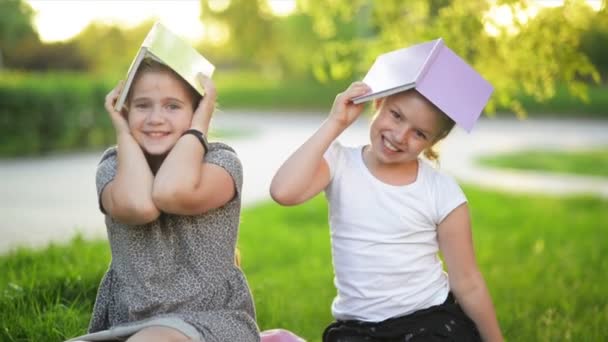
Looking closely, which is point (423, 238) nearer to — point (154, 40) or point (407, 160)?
→ point (407, 160)

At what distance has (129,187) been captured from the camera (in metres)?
2.35

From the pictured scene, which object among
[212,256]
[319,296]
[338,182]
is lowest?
[319,296]

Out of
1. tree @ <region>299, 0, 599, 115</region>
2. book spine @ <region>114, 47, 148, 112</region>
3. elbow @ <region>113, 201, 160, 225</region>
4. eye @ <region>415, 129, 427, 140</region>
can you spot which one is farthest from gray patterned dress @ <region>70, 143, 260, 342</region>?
tree @ <region>299, 0, 599, 115</region>

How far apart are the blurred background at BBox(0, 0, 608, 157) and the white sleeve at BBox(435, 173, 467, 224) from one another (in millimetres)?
1120

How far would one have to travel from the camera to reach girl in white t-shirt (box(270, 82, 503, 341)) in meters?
2.60

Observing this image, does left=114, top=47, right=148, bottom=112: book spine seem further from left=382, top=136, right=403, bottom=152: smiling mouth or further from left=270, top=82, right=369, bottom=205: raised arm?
left=382, top=136, right=403, bottom=152: smiling mouth

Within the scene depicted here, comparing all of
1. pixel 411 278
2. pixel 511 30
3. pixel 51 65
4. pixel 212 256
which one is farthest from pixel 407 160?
pixel 51 65

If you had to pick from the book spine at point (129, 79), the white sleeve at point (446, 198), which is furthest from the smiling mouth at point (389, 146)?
the book spine at point (129, 79)

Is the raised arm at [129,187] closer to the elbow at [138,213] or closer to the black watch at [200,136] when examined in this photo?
the elbow at [138,213]

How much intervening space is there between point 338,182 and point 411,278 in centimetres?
43

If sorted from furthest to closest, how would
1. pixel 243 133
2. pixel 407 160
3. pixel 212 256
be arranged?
pixel 243 133 → pixel 407 160 → pixel 212 256

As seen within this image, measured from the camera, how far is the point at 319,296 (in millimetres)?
4746

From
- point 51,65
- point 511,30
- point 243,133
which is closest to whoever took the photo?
point 511,30

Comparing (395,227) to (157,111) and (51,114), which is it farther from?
(51,114)
